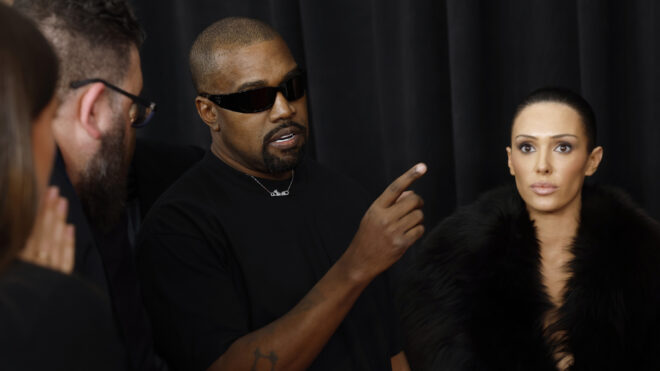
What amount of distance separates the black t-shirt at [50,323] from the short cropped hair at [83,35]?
1.32ft

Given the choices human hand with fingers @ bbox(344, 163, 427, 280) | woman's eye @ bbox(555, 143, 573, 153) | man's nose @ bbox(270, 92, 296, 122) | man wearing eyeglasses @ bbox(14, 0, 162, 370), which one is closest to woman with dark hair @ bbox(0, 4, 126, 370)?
man wearing eyeglasses @ bbox(14, 0, 162, 370)

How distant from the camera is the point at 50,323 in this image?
24.7 inches

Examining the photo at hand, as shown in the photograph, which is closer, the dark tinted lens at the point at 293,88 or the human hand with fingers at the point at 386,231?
the human hand with fingers at the point at 386,231

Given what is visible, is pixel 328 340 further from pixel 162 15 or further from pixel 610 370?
pixel 162 15

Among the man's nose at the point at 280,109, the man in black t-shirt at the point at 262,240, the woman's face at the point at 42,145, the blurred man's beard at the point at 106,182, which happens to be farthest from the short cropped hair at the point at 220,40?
the woman's face at the point at 42,145

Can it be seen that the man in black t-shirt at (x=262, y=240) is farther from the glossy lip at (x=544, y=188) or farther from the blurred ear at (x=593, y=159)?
the blurred ear at (x=593, y=159)

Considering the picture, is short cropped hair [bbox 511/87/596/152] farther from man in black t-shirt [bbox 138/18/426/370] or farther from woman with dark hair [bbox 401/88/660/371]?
man in black t-shirt [bbox 138/18/426/370]

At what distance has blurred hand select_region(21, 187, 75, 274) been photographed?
2.50ft

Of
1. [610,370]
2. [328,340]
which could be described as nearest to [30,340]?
[328,340]

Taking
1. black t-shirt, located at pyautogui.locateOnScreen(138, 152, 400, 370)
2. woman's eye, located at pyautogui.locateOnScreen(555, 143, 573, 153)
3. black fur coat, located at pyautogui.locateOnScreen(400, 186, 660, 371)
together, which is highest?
woman's eye, located at pyautogui.locateOnScreen(555, 143, 573, 153)

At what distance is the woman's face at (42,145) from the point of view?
62 centimetres

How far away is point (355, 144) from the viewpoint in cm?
182

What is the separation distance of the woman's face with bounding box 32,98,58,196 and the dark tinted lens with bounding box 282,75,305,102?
0.61 meters

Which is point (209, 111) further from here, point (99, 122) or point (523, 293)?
point (523, 293)
